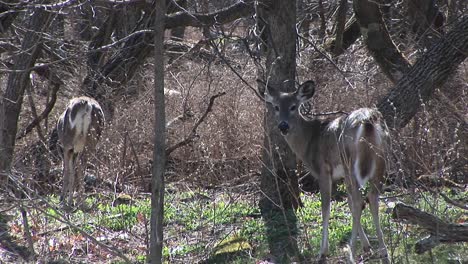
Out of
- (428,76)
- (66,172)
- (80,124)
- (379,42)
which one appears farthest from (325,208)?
(80,124)

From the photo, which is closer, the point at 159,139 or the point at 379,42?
the point at 159,139

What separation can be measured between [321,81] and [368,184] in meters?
5.73

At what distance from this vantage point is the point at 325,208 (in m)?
8.59

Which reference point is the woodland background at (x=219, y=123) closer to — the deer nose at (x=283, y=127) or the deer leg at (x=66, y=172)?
the deer leg at (x=66, y=172)

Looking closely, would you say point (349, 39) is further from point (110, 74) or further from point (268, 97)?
point (268, 97)

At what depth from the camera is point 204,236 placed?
9.24m

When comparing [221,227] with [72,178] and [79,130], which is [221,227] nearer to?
[72,178]

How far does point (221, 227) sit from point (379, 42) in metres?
4.26

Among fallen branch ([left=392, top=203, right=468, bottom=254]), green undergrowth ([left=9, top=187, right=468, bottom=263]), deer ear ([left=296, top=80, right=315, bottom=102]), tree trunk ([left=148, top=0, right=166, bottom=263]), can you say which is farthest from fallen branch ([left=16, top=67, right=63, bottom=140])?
fallen branch ([left=392, top=203, right=468, bottom=254])

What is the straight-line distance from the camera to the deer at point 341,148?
7785 mm

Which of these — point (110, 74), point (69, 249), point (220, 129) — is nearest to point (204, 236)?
point (69, 249)

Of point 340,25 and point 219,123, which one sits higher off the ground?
point 340,25

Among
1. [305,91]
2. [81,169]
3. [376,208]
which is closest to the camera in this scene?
[376,208]

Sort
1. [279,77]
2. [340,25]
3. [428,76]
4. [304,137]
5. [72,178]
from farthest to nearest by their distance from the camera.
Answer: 1. [340,25]
2. [72,178]
3. [428,76]
4. [279,77]
5. [304,137]
